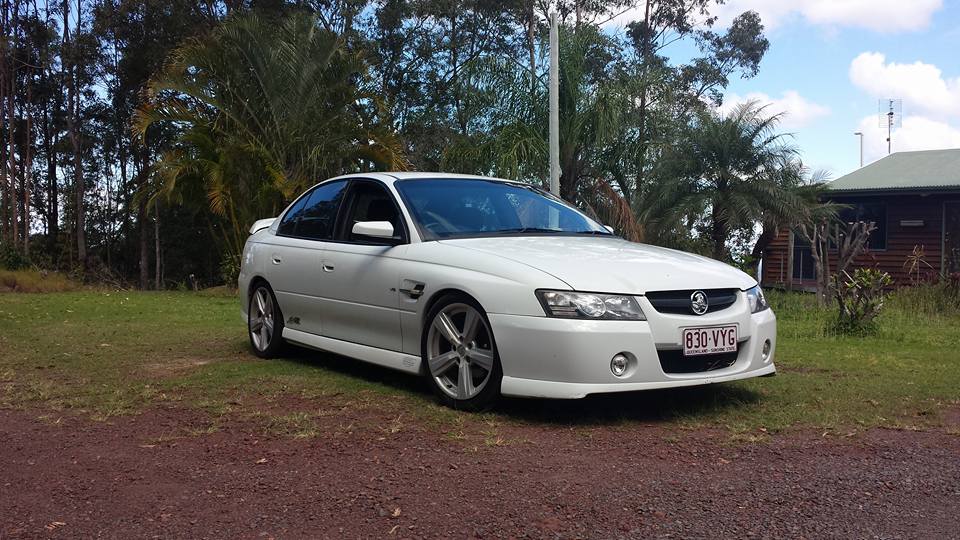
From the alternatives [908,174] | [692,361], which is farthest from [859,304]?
[908,174]

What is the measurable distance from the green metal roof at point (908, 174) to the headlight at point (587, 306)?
1899 cm

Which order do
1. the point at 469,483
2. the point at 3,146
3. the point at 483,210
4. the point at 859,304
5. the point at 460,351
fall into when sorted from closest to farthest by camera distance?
the point at 469,483, the point at 460,351, the point at 483,210, the point at 859,304, the point at 3,146

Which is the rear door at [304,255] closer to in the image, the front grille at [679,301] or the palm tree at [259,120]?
the front grille at [679,301]

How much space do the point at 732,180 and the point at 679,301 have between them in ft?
39.9

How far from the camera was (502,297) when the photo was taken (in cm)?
471

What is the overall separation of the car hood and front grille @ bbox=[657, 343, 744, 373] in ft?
1.18

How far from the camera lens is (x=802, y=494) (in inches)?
138

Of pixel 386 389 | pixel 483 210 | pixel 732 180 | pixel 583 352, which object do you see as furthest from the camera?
pixel 732 180

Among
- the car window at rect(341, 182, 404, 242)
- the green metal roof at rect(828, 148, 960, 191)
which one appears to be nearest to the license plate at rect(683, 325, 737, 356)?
the car window at rect(341, 182, 404, 242)

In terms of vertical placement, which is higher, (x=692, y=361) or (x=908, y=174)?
(x=908, y=174)

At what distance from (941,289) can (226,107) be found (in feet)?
41.7

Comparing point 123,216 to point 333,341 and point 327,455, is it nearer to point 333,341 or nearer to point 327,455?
point 333,341

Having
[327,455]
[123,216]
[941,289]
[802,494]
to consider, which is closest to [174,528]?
[327,455]

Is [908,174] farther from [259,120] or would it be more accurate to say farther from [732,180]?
[259,120]
